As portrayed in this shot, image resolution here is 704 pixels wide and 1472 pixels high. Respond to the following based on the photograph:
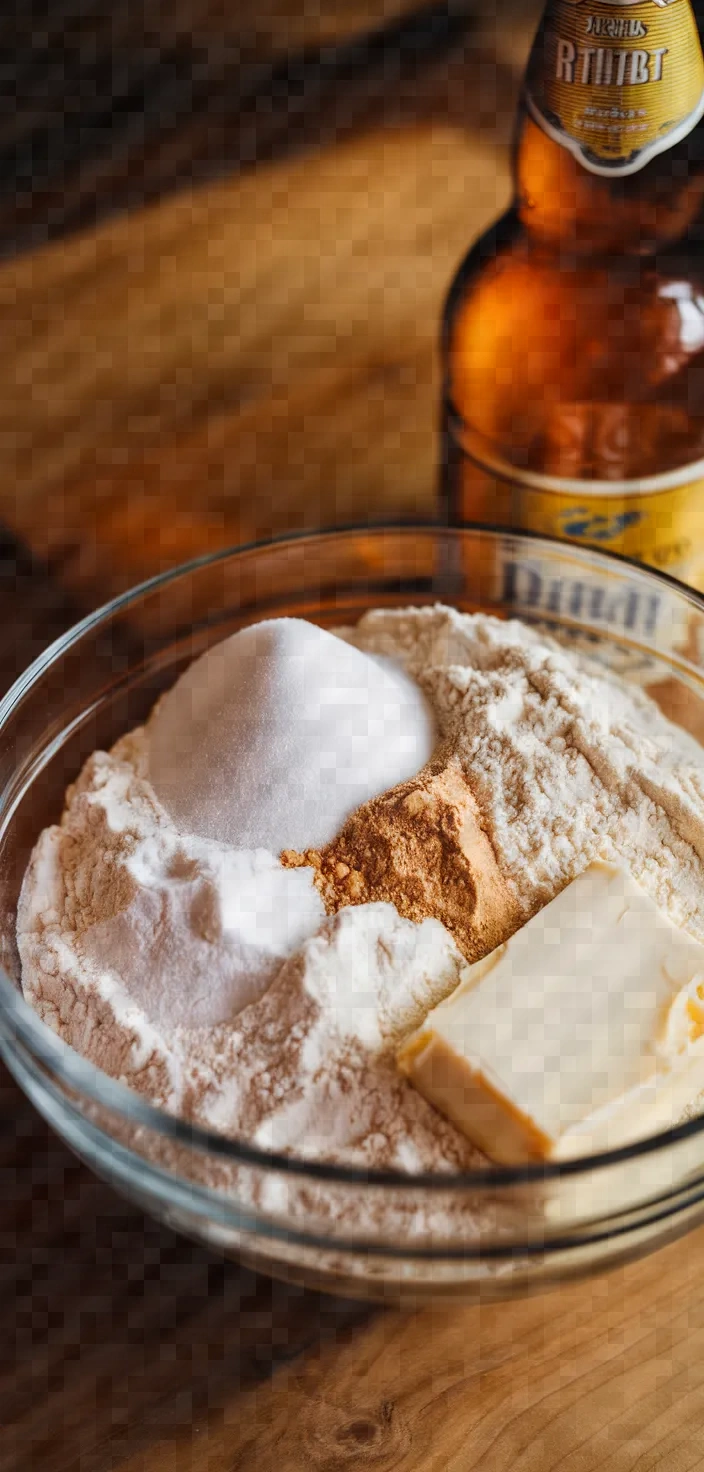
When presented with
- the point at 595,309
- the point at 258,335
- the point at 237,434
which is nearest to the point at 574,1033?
the point at 595,309

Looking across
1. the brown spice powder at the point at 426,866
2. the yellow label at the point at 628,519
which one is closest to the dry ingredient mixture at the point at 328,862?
the brown spice powder at the point at 426,866

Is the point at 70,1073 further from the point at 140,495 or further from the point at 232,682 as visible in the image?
the point at 140,495

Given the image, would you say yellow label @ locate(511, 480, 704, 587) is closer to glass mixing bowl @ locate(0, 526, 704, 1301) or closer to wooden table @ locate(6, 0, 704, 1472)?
glass mixing bowl @ locate(0, 526, 704, 1301)

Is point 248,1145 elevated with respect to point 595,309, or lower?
lower

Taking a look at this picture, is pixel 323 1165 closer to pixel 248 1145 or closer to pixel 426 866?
pixel 248 1145

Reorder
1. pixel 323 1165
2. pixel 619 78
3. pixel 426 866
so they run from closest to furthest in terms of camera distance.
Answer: pixel 323 1165 < pixel 426 866 < pixel 619 78

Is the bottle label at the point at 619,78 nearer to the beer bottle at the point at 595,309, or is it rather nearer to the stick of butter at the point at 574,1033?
the beer bottle at the point at 595,309

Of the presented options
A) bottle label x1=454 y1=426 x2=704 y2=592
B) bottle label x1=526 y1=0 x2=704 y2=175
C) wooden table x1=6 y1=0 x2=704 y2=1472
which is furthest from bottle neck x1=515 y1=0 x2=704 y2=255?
wooden table x1=6 y1=0 x2=704 y2=1472
